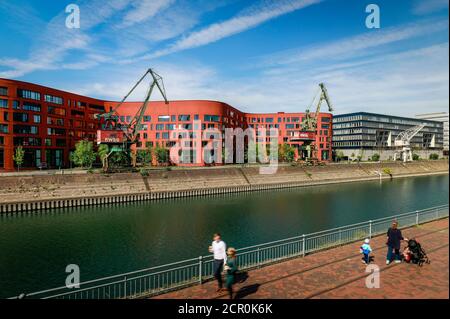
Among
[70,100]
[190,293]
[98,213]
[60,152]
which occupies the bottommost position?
[98,213]

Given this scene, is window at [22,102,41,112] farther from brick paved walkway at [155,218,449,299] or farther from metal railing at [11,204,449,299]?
brick paved walkway at [155,218,449,299]

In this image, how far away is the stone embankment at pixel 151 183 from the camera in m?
45.4

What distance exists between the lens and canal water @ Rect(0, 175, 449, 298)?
22.6 m

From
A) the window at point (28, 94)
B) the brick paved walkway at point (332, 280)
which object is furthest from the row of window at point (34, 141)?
the brick paved walkway at point (332, 280)

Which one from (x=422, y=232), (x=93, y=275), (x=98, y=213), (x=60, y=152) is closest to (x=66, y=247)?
(x=93, y=275)

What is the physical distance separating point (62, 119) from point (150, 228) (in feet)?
200

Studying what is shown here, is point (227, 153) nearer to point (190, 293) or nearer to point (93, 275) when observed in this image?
point (93, 275)

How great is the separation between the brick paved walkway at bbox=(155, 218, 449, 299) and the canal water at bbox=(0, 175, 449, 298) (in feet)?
13.4

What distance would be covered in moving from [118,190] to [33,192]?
524 inches

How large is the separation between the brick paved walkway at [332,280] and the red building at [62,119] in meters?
71.9

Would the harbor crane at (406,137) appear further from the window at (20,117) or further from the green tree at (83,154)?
the window at (20,117)
